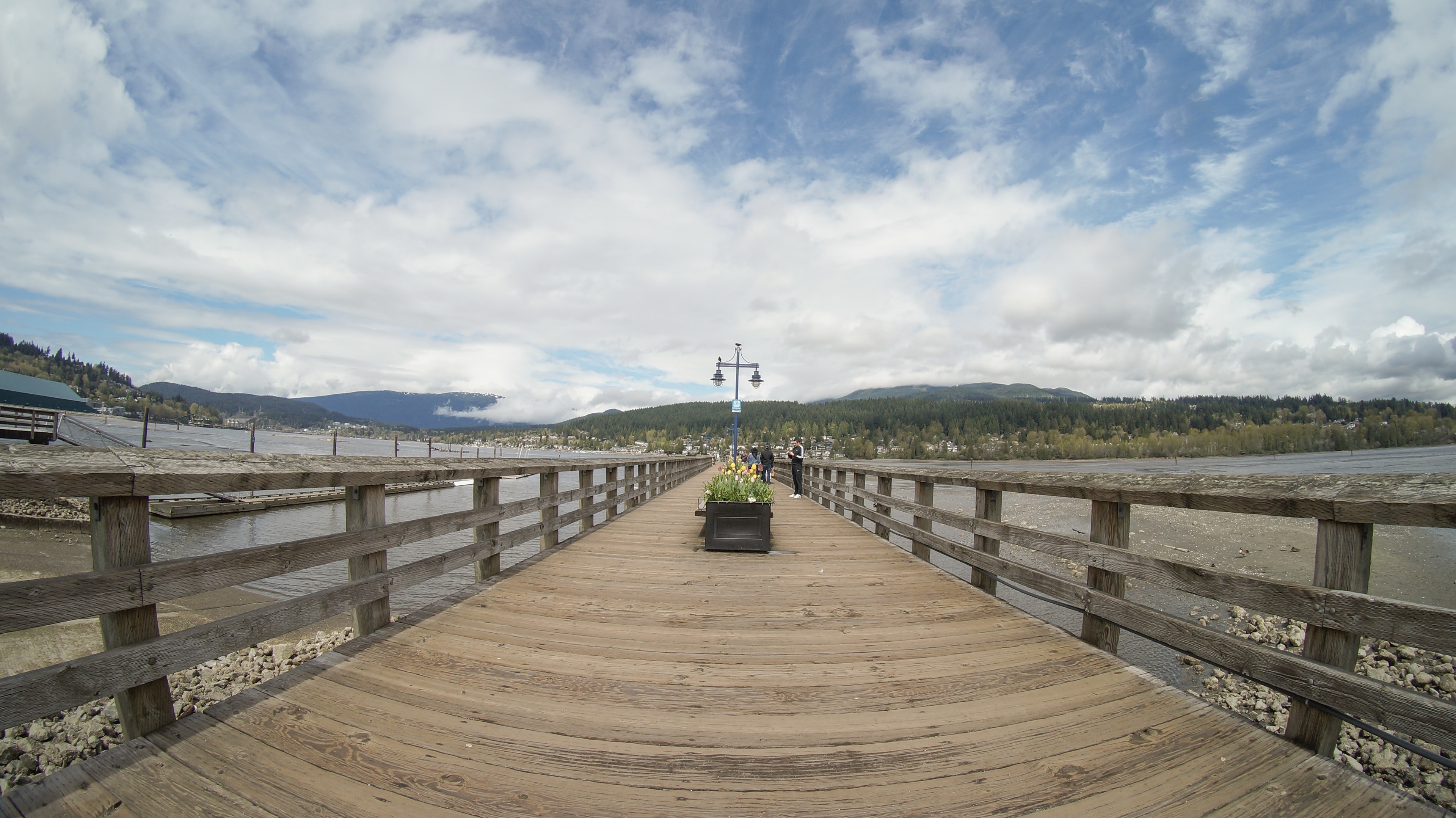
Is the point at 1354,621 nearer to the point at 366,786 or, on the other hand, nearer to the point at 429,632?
the point at 366,786

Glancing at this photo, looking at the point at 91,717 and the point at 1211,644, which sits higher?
the point at 1211,644

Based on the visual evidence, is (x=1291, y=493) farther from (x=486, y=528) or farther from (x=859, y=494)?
(x=859, y=494)

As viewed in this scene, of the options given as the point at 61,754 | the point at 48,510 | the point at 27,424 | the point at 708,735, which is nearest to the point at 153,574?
the point at 708,735

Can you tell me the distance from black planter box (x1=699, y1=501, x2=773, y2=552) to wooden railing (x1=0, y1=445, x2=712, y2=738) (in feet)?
11.4

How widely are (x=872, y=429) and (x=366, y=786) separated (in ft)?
402

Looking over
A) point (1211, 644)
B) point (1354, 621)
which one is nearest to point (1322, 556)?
point (1354, 621)

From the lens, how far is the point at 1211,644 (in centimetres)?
250

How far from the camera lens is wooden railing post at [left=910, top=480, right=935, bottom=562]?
563 centimetres

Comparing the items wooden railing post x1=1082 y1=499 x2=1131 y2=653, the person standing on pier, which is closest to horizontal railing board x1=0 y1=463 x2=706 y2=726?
wooden railing post x1=1082 y1=499 x2=1131 y2=653

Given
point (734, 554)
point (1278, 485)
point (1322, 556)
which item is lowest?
point (734, 554)

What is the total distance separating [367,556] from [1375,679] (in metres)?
6.00

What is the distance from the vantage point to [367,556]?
10.8 ft

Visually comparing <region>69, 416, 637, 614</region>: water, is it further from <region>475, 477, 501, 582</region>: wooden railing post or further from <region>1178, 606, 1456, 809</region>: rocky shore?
<region>1178, 606, 1456, 809</region>: rocky shore

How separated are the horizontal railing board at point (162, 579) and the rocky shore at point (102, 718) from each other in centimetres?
58
